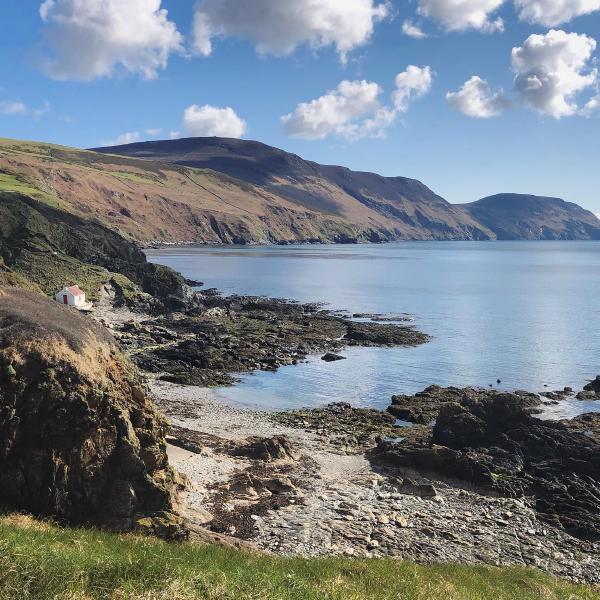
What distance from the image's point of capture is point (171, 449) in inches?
1187

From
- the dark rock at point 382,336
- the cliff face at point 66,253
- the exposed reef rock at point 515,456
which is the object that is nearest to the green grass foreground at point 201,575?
the exposed reef rock at point 515,456

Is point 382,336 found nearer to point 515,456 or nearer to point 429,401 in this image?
point 429,401

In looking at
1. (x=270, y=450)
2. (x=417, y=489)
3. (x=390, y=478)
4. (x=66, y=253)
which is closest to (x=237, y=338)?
(x=270, y=450)

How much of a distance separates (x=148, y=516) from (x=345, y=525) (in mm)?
8129

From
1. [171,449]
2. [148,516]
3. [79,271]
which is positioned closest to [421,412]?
[171,449]

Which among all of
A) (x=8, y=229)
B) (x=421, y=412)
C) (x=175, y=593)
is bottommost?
(x=421, y=412)

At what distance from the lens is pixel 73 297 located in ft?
238

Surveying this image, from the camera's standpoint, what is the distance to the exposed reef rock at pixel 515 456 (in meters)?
27.6

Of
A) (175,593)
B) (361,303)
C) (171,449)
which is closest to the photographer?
(175,593)

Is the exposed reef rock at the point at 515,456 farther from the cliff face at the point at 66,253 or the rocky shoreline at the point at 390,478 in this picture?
the cliff face at the point at 66,253

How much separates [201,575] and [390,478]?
19.9m

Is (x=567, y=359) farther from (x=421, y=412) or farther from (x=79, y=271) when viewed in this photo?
(x=79, y=271)

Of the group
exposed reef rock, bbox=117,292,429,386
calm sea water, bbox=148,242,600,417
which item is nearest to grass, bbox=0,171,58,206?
calm sea water, bbox=148,242,600,417

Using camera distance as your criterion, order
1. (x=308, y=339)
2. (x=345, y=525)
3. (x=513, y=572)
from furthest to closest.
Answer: (x=308, y=339), (x=345, y=525), (x=513, y=572)
